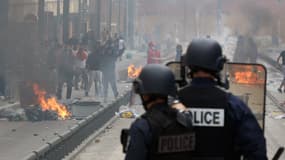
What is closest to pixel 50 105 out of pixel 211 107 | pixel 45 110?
pixel 45 110

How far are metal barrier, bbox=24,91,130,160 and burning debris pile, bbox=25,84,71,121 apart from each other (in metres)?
1.05

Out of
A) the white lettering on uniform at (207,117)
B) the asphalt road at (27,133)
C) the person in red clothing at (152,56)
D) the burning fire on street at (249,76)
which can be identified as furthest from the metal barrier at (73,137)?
the person in red clothing at (152,56)

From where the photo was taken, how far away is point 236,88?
6477mm

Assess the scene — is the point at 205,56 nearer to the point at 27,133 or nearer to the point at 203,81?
the point at 203,81

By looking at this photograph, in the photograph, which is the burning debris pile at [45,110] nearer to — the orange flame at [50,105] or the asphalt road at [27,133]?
the orange flame at [50,105]

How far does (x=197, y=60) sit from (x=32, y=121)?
13.3 m

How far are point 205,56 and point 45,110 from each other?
44.7ft

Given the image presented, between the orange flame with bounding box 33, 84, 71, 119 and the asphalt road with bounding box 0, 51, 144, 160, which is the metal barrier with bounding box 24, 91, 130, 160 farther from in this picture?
the orange flame with bounding box 33, 84, 71, 119

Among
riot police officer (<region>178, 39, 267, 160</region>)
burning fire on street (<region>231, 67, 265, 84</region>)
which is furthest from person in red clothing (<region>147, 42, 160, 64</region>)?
riot police officer (<region>178, 39, 267, 160</region>)

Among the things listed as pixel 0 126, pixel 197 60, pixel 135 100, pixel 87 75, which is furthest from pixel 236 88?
pixel 87 75

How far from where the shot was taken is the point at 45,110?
58.7ft

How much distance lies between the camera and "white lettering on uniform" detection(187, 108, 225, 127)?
4.52 meters

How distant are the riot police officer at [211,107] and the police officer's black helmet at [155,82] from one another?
0.20 metres

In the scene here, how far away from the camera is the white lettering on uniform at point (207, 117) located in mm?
4520
